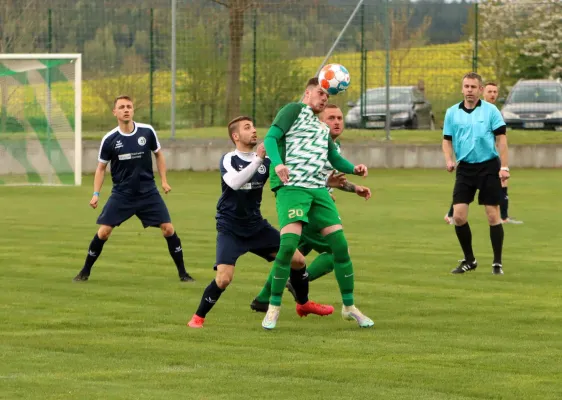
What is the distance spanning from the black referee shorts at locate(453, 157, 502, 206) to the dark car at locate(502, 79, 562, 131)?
59.3 ft

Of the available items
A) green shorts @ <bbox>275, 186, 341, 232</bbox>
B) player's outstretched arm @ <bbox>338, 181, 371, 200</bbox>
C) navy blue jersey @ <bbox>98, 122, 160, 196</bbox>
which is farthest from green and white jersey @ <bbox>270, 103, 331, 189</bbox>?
navy blue jersey @ <bbox>98, 122, 160, 196</bbox>

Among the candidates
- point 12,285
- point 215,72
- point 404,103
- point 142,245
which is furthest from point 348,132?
point 12,285

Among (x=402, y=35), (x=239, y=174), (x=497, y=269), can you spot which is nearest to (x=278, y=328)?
(x=239, y=174)

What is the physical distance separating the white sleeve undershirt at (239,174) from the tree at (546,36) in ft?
76.2

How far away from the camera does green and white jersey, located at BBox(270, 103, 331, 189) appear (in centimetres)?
950

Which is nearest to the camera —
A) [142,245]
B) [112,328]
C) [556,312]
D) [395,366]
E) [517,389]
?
[517,389]

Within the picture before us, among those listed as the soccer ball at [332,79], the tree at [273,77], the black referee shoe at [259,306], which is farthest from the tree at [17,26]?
the soccer ball at [332,79]

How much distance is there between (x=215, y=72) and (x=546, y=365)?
71.0 ft

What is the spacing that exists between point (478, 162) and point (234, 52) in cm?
1679

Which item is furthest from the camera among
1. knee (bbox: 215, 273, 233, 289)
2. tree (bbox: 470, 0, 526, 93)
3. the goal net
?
tree (bbox: 470, 0, 526, 93)

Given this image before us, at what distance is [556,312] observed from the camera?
1027 cm

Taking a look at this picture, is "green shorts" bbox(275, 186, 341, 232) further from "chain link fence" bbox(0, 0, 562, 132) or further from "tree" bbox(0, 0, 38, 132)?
"tree" bbox(0, 0, 38, 132)

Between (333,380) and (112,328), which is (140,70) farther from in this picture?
(333,380)

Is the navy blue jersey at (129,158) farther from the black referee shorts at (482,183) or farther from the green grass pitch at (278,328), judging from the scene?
the black referee shorts at (482,183)
